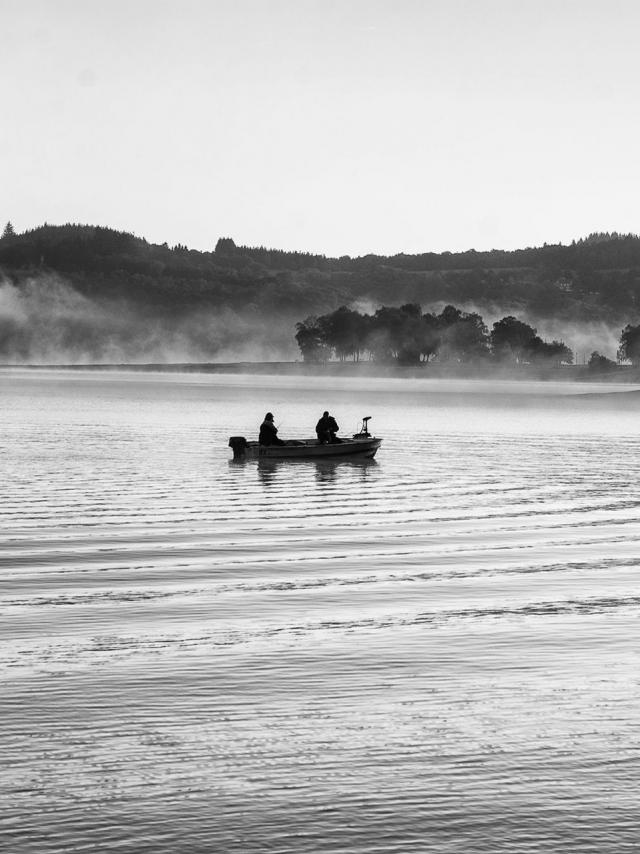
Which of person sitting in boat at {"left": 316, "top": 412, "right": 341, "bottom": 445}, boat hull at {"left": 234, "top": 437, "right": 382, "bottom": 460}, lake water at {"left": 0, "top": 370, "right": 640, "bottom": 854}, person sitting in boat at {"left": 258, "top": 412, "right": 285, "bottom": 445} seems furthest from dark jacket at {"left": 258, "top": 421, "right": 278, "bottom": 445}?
lake water at {"left": 0, "top": 370, "right": 640, "bottom": 854}

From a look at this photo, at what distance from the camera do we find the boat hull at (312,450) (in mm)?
60688

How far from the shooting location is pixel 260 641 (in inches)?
760

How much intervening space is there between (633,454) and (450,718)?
194 feet

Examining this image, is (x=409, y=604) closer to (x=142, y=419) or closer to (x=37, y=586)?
(x=37, y=586)

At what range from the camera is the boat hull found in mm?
60688

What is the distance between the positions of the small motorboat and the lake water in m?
20.3

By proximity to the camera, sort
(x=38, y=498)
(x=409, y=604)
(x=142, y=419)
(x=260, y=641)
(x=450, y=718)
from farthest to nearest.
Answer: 1. (x=142, y=419)
2. (x=38, y=498)
3. (x=409, y=604)
4. (x=260, y=641)
5. (x=450, y=718)

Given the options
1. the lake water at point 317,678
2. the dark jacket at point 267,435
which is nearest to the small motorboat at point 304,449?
the dark jacket at point 267,435

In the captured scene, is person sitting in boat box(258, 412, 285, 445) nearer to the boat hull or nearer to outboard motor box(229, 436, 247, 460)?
the boat hull

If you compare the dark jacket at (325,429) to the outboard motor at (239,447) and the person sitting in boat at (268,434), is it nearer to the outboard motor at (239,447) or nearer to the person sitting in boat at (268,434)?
the person sitting in boat at (268,434)

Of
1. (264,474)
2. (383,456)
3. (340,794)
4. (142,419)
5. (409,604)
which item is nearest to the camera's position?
(340,794)

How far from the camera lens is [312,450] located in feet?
203

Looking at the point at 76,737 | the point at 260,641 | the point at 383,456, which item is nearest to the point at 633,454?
the point at 383,456

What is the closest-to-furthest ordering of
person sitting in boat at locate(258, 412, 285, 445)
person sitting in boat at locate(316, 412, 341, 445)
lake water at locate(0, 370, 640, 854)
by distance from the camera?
lake water at locate(0, 370, 640, 854) < person sitting in boat at locate(258, 412, 285, 445) < person sitting in boat at locate(316, 412, 341, 445)
